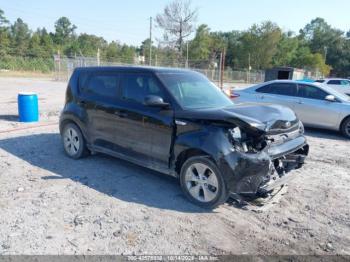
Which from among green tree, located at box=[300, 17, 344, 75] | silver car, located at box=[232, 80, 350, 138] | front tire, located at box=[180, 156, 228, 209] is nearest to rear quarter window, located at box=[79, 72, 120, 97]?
front tire, located at box=[180, 156, 228, 209]

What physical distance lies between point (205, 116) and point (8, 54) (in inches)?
2201

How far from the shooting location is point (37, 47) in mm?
63375

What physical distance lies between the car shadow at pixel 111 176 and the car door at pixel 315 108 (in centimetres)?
597

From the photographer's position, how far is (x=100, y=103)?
5660 millimetres

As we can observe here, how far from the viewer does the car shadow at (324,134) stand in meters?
9.24

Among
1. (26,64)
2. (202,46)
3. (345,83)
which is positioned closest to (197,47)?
(202,46)

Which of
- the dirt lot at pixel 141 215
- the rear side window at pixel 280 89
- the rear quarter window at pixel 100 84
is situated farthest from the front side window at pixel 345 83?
the rear quarter window at pixel 100 84

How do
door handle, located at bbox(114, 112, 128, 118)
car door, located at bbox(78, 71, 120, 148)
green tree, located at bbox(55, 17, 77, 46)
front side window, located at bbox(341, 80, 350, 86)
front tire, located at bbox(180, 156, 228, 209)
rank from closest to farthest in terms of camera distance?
front tire, located at bbox(180, 156, 228, 209) < door handle, located at bbox(114, 112, 128, 118) < car door, located at bbox(78, 71, 120, 148) < front side window, located at bbox(341, 80, 350, 86) < green tree, located at bbox(55, 17, 77, 46)

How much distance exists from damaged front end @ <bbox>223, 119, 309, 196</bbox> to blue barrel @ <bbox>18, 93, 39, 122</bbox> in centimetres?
740

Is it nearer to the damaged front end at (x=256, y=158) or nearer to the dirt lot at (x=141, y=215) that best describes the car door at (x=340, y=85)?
the dirt lot at (x=141, y=215)

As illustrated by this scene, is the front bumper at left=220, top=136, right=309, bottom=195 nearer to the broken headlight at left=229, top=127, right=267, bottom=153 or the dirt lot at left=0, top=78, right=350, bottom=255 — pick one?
the broken headlight at left=229, top=127, right=267, bottom=153

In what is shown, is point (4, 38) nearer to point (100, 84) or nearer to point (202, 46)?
point (202, 46)

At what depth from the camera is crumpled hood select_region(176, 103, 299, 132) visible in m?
4.03

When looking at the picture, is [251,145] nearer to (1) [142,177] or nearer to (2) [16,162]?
(1) [142,177]
